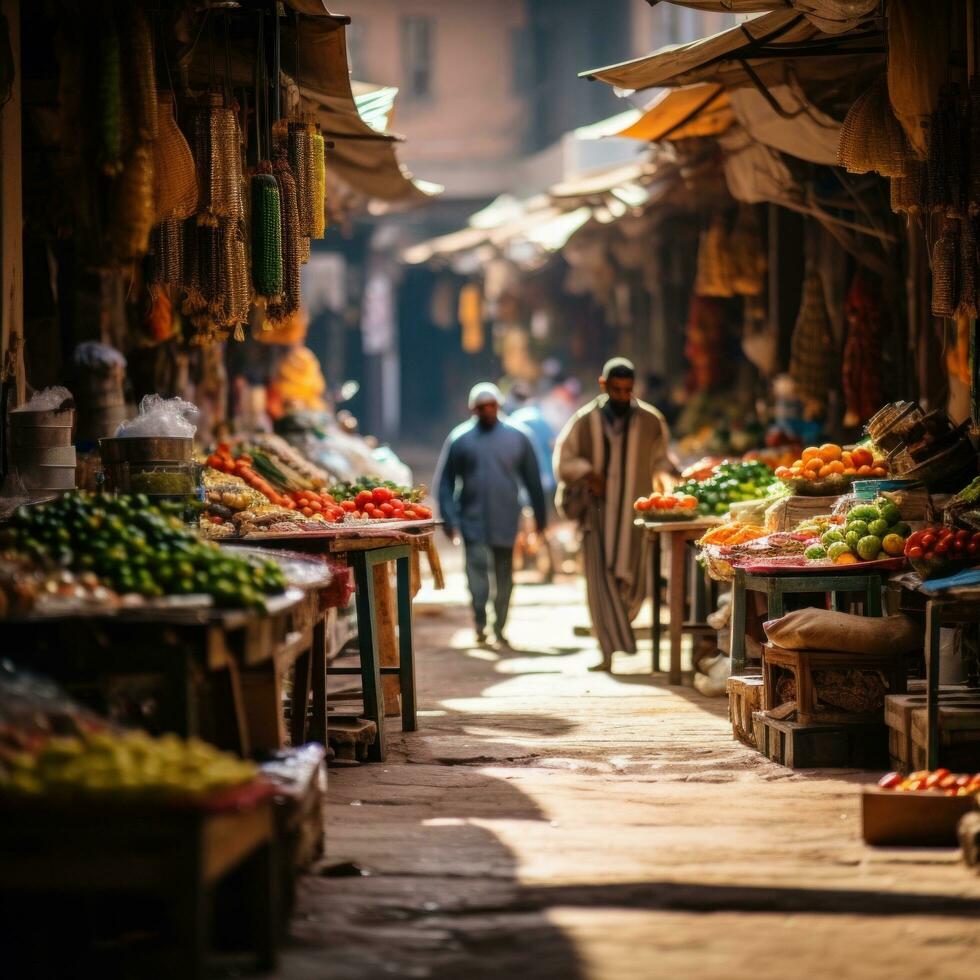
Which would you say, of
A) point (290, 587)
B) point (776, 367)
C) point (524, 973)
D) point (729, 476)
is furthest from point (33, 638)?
point (776, 367)

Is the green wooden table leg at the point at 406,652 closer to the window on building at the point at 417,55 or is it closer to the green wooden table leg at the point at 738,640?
the green wooden table leg at the point at 738,640

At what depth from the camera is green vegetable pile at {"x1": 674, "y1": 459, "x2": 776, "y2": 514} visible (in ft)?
37.7

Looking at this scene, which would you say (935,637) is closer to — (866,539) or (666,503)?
(866,539)

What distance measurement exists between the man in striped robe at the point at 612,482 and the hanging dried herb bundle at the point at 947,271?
3973mm

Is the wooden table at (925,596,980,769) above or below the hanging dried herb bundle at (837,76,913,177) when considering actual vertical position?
below

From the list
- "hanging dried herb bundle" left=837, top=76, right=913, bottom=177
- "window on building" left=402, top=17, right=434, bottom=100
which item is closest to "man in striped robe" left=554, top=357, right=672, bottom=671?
"hanging dried herb bundle" left=837, top=76, right=913, bottom=177

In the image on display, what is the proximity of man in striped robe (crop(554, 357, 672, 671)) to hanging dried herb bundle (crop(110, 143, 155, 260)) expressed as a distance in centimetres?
533

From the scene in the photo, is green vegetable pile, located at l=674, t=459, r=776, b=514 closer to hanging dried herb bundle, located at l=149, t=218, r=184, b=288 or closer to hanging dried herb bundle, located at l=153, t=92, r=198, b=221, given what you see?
hanging dried herb bundle, located at l=149, t=218, r=184, b=288

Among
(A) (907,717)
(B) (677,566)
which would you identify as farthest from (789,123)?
(A) (907,717)

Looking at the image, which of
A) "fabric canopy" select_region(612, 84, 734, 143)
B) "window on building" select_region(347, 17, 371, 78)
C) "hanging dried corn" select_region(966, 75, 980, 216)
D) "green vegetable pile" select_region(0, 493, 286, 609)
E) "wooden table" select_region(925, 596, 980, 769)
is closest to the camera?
"green vegetable pile" select_region(0, 493, 286, 609)

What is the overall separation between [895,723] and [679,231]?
36.5ft

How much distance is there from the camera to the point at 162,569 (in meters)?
5.82

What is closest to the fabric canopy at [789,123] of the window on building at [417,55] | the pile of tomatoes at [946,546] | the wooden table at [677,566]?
the wooden table at [677,566]

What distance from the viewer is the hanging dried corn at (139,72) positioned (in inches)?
293
